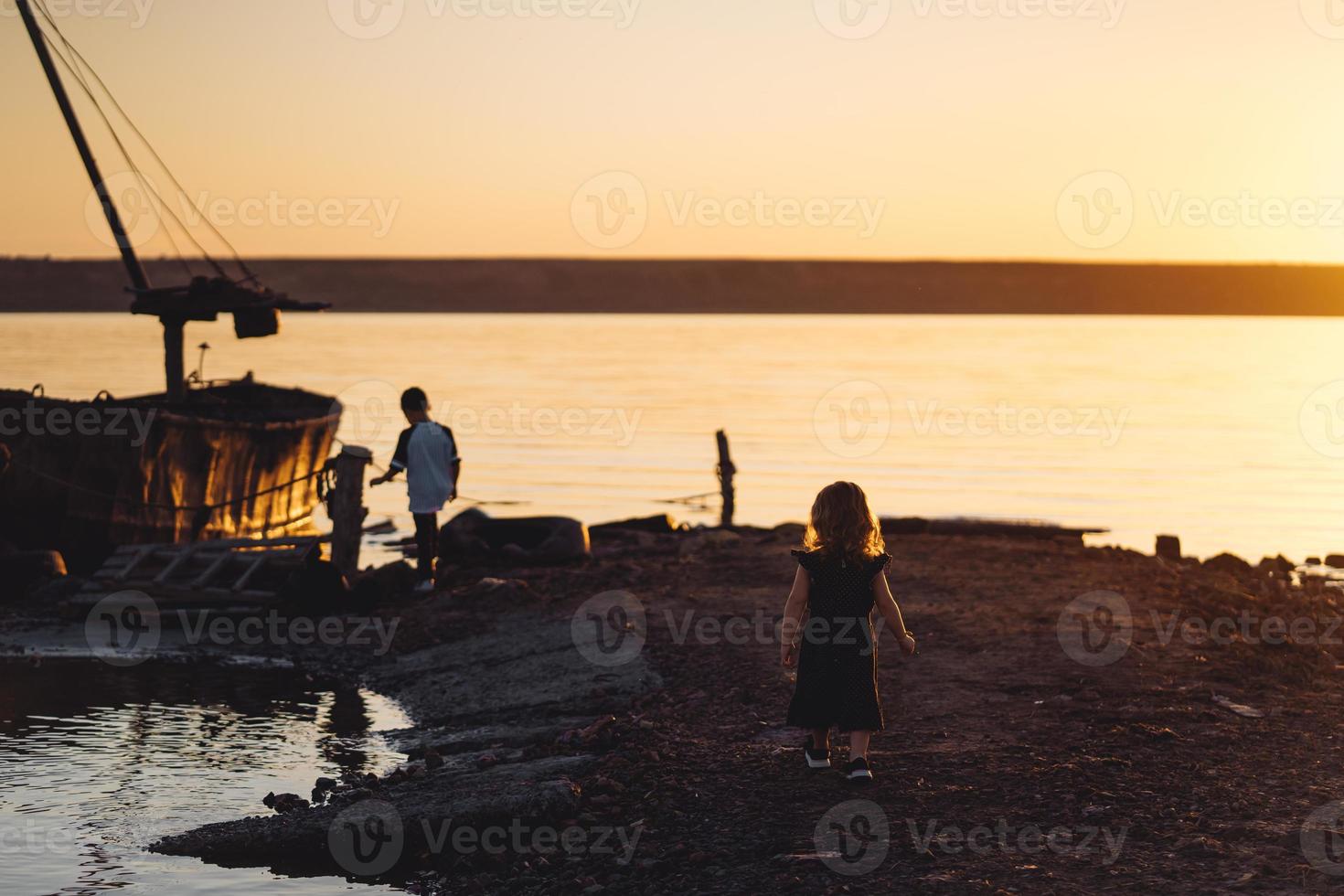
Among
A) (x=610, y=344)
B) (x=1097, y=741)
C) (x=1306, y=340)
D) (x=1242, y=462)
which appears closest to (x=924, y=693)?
(x=1097, y=741)

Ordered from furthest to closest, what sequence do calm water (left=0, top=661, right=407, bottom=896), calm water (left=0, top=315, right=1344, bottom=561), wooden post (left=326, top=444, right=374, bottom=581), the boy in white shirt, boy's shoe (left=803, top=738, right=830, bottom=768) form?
calm water (left=0, top=315, right=1344, bottom=561) → wooden post (left=326, top=444, right=374, bottom=581) → the boy in white shirt → boy's shoe (left=803, top=738, right=830, bottom=768) → calm water (left=0, top=661, right=407, bottom=896)

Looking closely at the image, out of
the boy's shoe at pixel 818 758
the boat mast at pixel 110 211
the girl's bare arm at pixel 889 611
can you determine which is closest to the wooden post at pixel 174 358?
the boat mast at pixel 110 211

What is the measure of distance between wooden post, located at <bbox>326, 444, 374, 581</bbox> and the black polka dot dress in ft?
28.3

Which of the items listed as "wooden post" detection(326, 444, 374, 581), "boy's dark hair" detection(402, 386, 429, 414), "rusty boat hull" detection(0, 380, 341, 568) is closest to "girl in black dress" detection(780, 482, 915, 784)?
"boy's dark hair" detection(402, 386, 429, 414)

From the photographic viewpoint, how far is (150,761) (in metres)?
9.90

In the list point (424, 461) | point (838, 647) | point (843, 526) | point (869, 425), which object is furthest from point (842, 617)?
point (869, 425)

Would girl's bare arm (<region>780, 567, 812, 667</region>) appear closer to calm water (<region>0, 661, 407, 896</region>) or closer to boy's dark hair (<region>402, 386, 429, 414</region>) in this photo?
calm water (<region>0, 661, 407, 896</region>)

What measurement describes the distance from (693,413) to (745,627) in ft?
129

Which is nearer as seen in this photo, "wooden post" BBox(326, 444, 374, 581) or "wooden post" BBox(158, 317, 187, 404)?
"wooden post" BBox(326, 444, 374, 581)

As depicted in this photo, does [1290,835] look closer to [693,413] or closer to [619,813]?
[619,813]

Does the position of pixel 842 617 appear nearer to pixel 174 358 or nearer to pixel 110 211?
pixel 174 358

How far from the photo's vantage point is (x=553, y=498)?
100.0 feet

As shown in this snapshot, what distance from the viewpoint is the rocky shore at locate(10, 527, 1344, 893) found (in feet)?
22.9

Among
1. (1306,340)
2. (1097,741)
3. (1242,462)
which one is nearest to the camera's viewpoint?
(1097,741)
